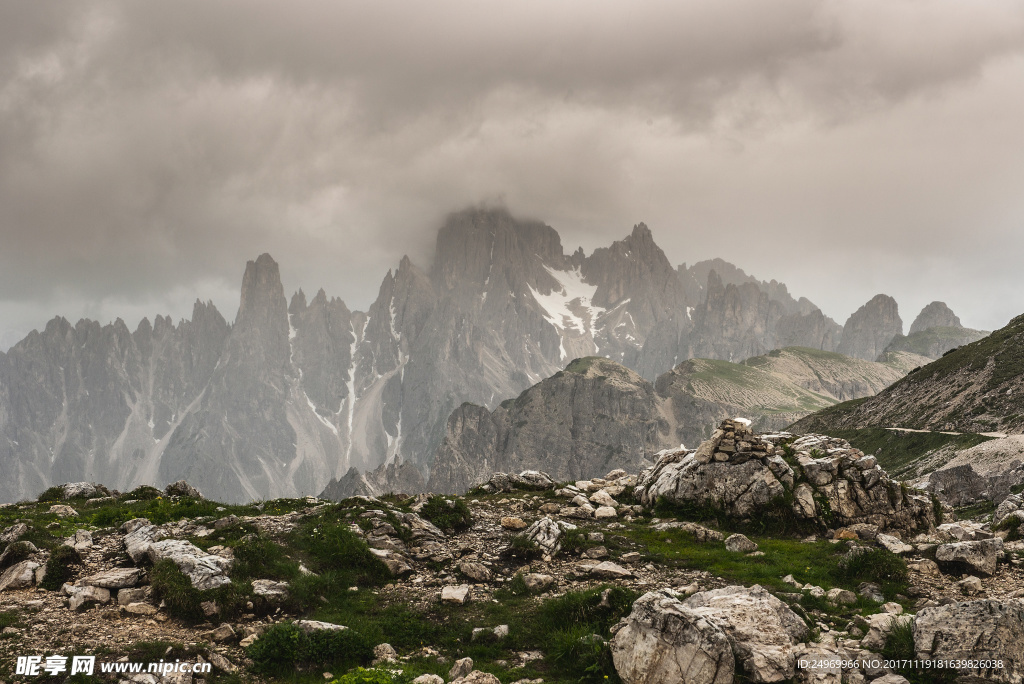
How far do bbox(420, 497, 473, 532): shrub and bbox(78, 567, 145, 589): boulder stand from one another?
36.2ft

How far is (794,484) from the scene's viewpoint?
24891 mm

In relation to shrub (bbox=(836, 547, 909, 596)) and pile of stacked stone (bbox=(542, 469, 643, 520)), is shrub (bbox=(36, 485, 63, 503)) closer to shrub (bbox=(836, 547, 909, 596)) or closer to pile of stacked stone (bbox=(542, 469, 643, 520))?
pile of stacked stone (bbox=(542, 469, 643, 520))

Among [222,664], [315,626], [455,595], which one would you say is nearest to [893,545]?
[455,595]

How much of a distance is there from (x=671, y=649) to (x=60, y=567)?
1815cm

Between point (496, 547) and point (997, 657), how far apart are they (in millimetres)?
15409

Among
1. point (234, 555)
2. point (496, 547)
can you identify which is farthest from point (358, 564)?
point (496, 547)

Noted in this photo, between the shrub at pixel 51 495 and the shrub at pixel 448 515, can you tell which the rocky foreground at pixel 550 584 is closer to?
the shrub at pixel 448 515

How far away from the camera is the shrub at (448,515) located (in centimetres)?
2386

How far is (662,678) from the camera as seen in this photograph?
1134 cm

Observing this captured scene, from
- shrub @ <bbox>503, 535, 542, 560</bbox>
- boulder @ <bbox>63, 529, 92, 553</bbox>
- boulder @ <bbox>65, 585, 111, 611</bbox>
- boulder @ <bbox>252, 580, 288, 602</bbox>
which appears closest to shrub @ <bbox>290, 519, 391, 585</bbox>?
boulder @ <bbox>252, 580, 288, 602</bbox>

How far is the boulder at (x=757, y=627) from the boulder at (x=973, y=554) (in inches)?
297

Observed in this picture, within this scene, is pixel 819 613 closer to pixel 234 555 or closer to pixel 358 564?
pixel 358 564

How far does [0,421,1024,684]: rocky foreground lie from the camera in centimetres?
1173

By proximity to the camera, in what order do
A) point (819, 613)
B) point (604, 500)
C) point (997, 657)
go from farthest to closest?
point (604, 500), point (819, 613), point (997, 657)
